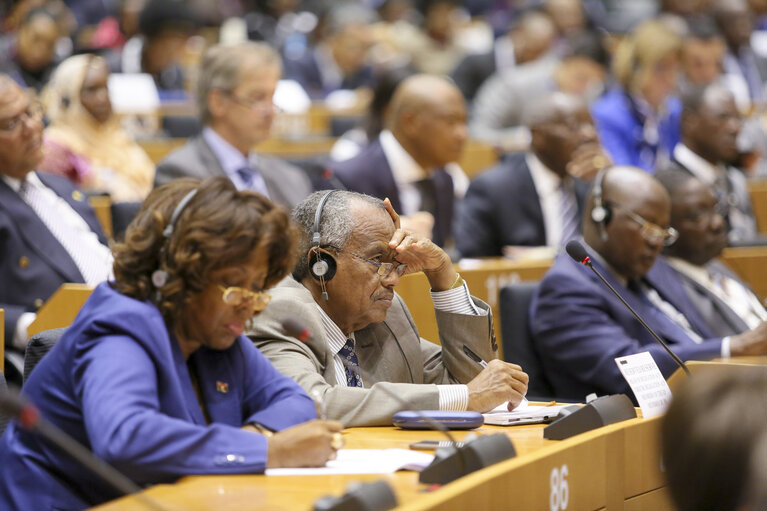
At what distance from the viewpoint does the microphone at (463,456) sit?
1.91 metres

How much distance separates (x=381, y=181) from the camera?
462 cm

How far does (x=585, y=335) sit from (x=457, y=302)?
0.73 m

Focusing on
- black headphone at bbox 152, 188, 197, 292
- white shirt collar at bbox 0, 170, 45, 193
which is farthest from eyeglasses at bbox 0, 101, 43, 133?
black headphone at bbox 152, 188, 197, 292

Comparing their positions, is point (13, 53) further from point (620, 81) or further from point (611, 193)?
point (611, 193)

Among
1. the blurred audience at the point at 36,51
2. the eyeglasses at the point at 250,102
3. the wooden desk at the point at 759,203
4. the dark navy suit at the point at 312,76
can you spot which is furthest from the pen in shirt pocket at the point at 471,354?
the dark navy suit at the point at 312,76

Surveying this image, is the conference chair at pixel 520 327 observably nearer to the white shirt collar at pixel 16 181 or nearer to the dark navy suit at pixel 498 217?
the dark navy suit at pixel 498 217

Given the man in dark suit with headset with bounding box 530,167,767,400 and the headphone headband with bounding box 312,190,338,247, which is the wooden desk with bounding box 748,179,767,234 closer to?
the man in dark suit with headset with bounding box 530,167,767,400

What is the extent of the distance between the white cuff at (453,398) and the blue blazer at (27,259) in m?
1.57

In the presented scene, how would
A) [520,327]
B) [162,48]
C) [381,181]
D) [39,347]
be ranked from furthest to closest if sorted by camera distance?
[162,48], [381,181], [520,327], [39,347]

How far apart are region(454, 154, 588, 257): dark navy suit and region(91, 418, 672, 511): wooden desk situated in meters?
2.47

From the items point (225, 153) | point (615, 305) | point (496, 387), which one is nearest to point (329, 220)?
point (496, 387)

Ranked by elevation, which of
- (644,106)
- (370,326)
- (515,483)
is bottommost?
(644,106)

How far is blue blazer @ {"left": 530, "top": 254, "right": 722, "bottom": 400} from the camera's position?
3393 mm

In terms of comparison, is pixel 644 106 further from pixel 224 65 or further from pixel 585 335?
pixel 585 335
